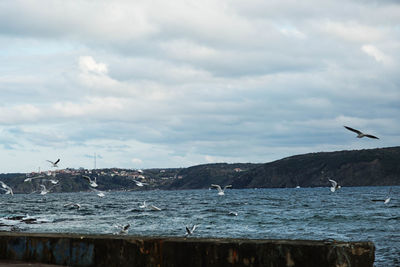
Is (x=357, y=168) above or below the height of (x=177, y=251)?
above

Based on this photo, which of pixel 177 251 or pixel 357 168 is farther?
pixel 357 168

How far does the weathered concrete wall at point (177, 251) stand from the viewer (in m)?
5.93

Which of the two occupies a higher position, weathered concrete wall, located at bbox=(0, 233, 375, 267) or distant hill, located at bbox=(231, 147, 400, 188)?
distant hill, located at bbox=(231, 147, 400, 188)

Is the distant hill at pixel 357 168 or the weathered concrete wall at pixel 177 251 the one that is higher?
the distant hill at pixel 357 168

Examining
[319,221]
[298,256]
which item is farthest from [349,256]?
[319,221]

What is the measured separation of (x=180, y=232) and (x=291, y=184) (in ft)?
579

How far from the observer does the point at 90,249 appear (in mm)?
6961

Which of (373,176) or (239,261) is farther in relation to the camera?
(373,176)

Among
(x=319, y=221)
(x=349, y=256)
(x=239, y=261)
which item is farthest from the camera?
(x=319, y=221)

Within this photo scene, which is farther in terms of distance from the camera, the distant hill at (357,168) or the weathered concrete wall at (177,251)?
the distant hill at (357,168)

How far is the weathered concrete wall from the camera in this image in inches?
233

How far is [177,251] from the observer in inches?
260

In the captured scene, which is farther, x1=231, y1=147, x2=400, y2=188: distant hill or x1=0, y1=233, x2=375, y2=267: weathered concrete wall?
x1=231, y1=147, x2=400, y2=188: distant hill

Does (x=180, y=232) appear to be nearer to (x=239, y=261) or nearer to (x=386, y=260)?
(x=386, y=260)
